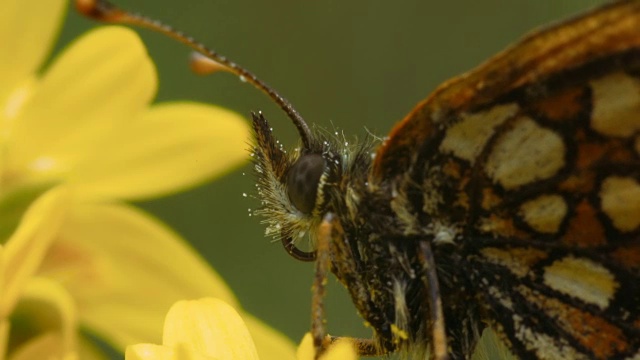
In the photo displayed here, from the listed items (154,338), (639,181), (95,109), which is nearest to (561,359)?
(639,181)

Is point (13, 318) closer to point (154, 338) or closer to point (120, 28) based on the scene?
point (154, 338)

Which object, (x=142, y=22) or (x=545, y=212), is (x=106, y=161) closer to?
(x=142, y=22)

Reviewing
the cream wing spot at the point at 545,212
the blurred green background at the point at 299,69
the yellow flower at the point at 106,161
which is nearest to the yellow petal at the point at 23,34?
the yellow flower at the point at 106,161

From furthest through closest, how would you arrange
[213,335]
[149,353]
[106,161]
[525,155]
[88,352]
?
[106,161] → [88,352] → [525,155] → [213,335] → [149,353]

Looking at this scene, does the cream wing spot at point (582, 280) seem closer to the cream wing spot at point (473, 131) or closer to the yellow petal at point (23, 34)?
the cream wing spot at point (473, 131)

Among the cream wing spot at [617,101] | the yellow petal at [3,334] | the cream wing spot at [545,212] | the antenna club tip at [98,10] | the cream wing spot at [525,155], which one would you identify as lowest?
the yellow petal at [3,334]

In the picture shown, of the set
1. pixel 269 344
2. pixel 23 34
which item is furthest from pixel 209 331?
pixel 23 34

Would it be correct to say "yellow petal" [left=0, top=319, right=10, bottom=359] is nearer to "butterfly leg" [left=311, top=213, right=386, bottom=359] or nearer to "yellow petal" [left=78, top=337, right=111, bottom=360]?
"yellow petal" [left=78, top=337, right=111, bottom=360]
